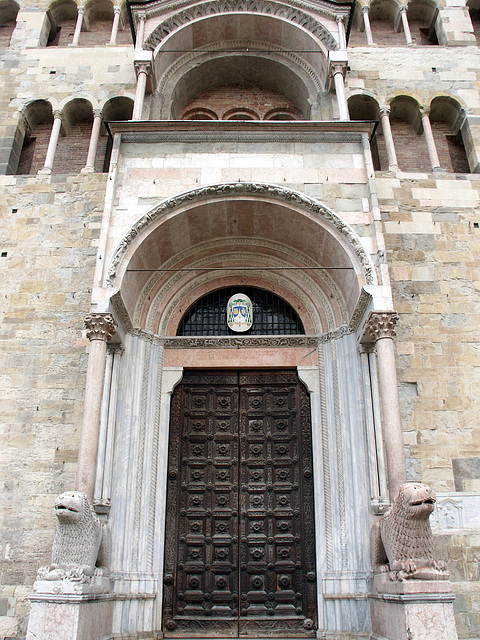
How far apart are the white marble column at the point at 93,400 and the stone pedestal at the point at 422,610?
3.85m

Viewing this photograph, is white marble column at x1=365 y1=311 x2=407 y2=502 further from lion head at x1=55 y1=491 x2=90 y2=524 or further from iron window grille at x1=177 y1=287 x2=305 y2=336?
lion head at x1=55 y1=491 x2=90 y2=524

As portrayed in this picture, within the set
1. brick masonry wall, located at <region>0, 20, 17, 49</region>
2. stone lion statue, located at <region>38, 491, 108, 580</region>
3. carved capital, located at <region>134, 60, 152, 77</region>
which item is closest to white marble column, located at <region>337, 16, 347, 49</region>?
carved capital, located at <region>134, 60, 152, 77</region>

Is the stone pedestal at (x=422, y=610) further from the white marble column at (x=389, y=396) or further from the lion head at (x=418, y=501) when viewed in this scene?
the white marble column at (x=389, y=396)

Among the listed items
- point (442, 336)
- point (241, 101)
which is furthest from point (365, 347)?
point (241, 101)

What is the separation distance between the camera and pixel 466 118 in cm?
1173

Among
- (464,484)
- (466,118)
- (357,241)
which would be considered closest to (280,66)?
(466,118)

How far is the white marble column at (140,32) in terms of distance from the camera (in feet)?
36.7

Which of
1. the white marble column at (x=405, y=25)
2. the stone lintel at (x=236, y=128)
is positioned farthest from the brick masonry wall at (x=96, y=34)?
the white marble column at (x=405, y=25)

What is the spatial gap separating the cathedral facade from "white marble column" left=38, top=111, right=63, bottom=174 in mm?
63

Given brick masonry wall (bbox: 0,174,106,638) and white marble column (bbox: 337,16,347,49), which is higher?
white marble column (bbox: 337,16,347,49)

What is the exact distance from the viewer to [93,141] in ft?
38.0

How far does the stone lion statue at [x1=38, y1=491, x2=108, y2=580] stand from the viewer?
647 cm

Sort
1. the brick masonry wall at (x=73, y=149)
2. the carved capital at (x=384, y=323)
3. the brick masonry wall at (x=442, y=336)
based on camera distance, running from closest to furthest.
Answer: the carved capital at (x=384, y=323) < the brick masonry wall at (x=442, y=336) < the brick masonry wall at (x=73, y=149)

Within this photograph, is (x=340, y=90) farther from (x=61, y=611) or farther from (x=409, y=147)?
(x=61, y=611)
